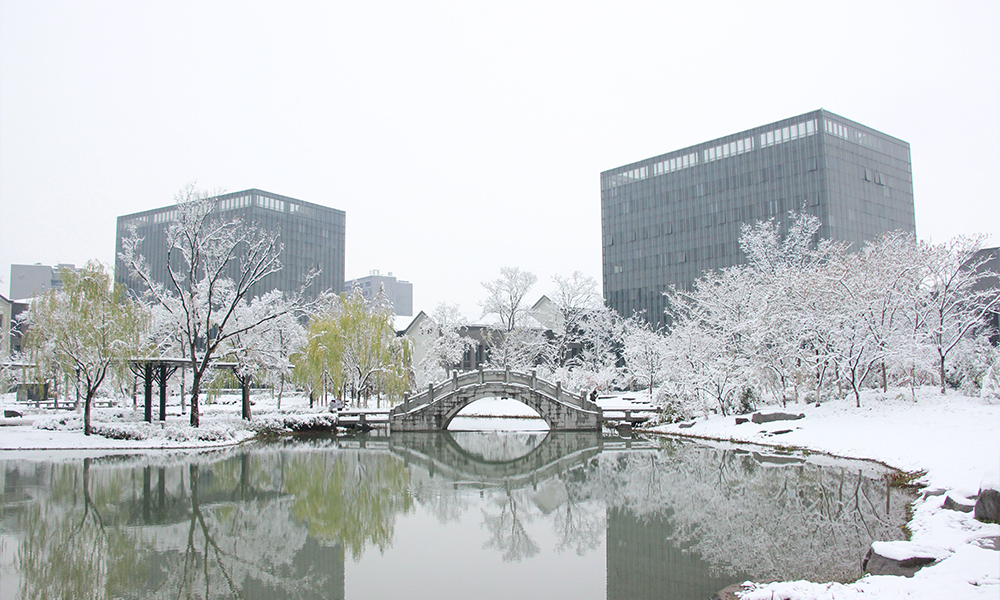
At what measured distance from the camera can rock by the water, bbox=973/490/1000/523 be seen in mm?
9781

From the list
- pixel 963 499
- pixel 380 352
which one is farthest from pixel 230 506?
pixel 380 352

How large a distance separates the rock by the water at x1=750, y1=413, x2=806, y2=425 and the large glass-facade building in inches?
1677

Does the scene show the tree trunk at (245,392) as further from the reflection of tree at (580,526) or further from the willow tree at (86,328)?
the reflection of tree at (580,526)

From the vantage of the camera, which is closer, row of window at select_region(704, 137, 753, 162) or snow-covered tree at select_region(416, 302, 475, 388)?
snow-covered tree at select_region(416, 302, 475, 388)

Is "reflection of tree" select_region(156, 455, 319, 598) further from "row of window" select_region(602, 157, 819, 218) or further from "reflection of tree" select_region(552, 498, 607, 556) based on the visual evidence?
"row of window" select_region(602, 157, 819, 218)

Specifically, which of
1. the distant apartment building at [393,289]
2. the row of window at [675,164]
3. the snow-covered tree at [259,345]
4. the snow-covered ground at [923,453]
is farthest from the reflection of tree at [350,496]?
the distant apartment building at [393,289]

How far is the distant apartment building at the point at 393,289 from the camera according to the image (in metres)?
165

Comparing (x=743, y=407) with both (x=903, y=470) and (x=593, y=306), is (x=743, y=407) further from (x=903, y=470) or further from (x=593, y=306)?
(x=593, y=306)

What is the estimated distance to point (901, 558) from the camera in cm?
868

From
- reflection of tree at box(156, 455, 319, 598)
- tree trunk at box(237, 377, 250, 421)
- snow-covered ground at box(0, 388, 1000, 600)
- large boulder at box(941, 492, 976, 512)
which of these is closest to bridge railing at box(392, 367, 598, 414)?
snow-covered ground at box(0, 388, 1000, 600)

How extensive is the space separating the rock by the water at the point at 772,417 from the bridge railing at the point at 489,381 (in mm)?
9828

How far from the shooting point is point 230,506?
51.9ft

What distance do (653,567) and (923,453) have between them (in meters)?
11.9

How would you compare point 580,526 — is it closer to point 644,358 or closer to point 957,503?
point 957,503
